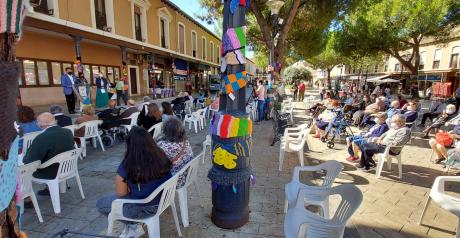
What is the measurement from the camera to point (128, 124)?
6504 mm

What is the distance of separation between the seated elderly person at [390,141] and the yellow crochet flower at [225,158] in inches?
124

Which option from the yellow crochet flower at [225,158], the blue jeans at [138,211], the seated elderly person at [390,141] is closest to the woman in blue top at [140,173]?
the blue jeans at [138,211]

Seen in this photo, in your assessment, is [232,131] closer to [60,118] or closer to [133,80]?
[60,118]

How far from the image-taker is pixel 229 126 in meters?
2.59

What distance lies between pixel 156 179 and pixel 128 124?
4.51 metres

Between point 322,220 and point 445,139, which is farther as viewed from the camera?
point 445,139

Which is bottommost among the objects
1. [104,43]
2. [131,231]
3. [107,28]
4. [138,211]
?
[131,231]

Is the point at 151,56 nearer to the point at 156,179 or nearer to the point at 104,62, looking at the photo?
the point at 104,62

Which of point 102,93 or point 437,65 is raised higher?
point 437,65

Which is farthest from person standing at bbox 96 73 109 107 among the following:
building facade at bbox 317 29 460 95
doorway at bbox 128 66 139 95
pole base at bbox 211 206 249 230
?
building facade at bbox 317 29 460 95

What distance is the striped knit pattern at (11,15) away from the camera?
71 centimetres

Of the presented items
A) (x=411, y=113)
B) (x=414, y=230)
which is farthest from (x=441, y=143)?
(x=414, y=230)

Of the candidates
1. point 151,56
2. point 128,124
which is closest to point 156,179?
point 128,124

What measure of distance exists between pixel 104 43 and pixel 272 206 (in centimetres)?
1358
